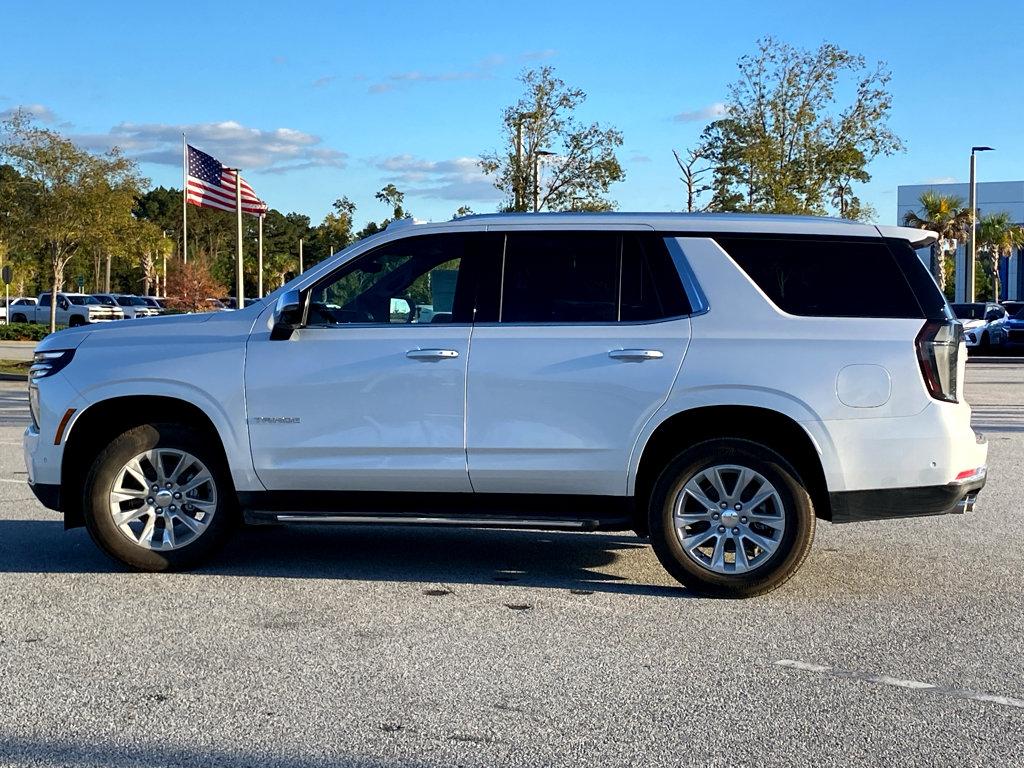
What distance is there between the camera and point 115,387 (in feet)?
22.1

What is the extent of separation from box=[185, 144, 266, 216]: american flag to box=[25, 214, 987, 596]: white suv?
929 inches

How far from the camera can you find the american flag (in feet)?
98.1

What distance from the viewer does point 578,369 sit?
6.38 meters

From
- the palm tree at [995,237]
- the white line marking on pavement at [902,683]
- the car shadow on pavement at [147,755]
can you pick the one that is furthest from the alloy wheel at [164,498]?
the palm tree at [995,237]

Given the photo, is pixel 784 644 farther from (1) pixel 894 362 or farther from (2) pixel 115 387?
(2) pixel 115 387

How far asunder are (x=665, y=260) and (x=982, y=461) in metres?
1.99

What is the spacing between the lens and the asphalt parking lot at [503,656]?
414 centimetres

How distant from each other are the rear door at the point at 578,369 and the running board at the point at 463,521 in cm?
16

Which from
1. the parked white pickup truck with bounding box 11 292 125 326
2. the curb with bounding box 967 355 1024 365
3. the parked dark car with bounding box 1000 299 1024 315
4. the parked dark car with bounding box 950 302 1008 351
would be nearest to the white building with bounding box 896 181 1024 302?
the parked dark car with bounding box 1000 299 1024 315

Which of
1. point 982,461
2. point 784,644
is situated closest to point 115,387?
point 784,644

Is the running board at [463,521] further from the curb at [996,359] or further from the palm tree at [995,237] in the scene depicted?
the palm tree at [995,237]

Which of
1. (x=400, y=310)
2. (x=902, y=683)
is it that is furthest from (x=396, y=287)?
(x=902, y=683)

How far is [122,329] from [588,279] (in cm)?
262

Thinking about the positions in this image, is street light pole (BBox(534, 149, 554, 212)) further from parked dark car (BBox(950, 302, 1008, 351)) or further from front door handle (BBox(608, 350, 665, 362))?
front door handle (BBox(608, 350, 665, 362))
